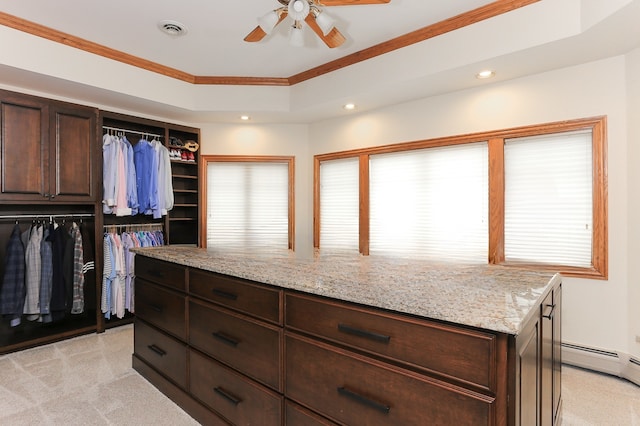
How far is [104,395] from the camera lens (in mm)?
2404

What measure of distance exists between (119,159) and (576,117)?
4391 mm

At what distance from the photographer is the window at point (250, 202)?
4.80m

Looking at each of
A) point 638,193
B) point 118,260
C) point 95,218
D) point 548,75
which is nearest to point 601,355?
point 638,193

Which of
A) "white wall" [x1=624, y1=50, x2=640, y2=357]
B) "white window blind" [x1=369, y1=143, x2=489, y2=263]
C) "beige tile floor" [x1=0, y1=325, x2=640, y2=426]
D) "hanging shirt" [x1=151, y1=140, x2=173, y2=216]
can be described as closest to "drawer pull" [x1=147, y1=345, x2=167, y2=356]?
"beige tile floor" [x1=0, y1=325, x2=640, y2=426]

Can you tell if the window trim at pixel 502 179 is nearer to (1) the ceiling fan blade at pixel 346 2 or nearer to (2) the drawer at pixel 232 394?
(1) the ceiling fan blade at pixel 346 2

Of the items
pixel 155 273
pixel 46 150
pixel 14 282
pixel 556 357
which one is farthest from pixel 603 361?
pixel 46 150

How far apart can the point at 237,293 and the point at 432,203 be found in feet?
8.51

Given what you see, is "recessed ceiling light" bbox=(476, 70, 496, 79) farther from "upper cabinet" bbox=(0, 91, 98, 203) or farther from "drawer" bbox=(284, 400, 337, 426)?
"upper cabinet" bbox=(0, 91, 98, 203)

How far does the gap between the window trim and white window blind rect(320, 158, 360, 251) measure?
0.37ft

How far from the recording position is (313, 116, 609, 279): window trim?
9.11 feet

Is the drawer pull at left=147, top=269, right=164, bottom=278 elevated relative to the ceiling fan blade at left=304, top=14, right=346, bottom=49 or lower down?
lower down

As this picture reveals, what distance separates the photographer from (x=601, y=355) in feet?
9.14

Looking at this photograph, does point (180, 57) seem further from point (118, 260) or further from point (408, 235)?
point (408, 235)

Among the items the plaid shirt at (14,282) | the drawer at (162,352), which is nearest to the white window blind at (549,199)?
the drawer at (162,352)
